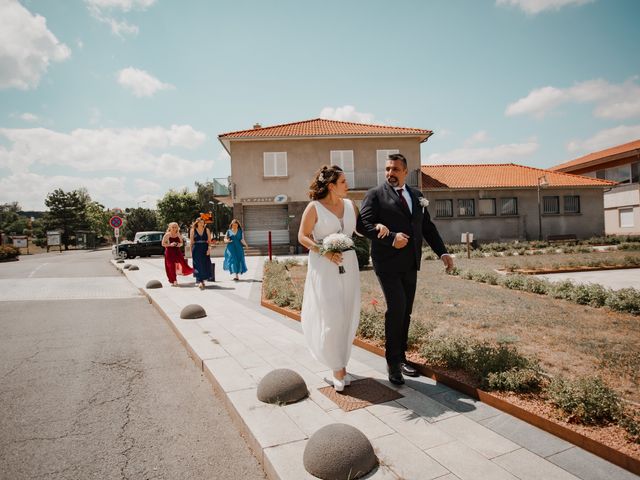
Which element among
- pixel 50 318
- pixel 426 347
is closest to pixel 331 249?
pixel 426 347

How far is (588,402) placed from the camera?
9.48 feet

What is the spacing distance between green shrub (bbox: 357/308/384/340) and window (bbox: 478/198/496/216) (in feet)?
83.1

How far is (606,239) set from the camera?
2528 centimetres

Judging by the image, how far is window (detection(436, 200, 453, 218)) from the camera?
93.7ft

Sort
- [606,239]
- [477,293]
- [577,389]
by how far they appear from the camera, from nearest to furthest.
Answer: [577,389], [477,293], [606,239]

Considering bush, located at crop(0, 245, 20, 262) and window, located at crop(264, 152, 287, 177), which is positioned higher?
window, located at crop(264, 152, 287, 177)

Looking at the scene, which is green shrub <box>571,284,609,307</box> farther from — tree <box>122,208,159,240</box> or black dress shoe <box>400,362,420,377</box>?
tree <box>122,208,159,240</box>

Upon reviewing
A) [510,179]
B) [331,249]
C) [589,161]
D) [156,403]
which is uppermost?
[589,161]

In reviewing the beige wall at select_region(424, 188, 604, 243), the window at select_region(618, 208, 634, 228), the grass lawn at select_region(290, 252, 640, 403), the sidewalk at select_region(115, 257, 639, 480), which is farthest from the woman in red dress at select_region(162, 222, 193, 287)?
the window at select_region(618, 208, 634, 228)

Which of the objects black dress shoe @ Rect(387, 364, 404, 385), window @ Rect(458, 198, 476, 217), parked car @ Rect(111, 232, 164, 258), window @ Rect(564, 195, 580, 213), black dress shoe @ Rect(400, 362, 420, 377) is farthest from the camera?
window @ Rect(564, 195, 580, 213)

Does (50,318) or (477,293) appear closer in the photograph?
(50,318)

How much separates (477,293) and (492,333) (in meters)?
3.54

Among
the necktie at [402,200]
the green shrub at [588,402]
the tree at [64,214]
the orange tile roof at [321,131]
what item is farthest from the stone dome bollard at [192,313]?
the tree at [64,214]

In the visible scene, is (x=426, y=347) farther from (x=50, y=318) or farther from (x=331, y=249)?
(x=50, y=318)
